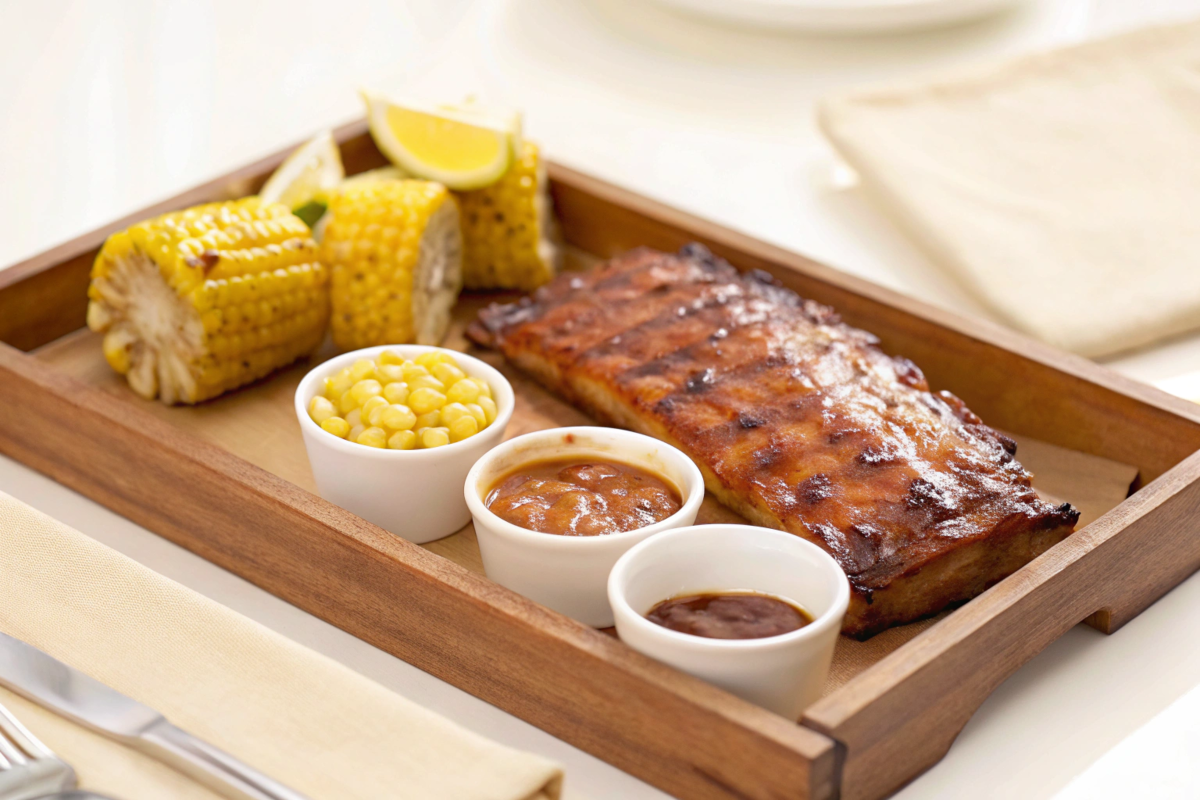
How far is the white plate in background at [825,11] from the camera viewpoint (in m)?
4.73

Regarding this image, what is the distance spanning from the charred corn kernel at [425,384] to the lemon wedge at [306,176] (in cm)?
98

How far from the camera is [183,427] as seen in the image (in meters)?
3.13

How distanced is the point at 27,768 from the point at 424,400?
3.52ft

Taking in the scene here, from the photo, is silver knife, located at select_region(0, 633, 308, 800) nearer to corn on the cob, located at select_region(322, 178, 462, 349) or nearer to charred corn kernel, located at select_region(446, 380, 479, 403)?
charred corn kernel, located at select_region(446, 380, 479, 403)

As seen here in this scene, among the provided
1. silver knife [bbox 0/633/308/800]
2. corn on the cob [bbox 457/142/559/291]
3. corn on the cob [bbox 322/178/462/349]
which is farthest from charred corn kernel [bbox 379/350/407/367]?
silver knife [bbox 0/633/308/800]

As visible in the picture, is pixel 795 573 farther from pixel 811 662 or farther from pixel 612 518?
pixel 612 518

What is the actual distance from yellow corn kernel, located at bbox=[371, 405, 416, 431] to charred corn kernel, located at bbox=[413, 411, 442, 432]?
0.06 feet

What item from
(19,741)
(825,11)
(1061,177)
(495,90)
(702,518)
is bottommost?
(19,741)

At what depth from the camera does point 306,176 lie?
142 inches

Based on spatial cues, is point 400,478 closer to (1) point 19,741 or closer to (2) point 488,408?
(2) point 488,408

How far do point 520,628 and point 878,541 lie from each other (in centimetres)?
71

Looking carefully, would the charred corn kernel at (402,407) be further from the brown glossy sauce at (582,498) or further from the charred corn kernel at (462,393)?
the brown glossy sauce at (582,498)

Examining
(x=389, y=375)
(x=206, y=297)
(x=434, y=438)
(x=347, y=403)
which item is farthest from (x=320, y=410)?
(x=206, y=297)

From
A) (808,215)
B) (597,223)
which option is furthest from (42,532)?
(808,215)
